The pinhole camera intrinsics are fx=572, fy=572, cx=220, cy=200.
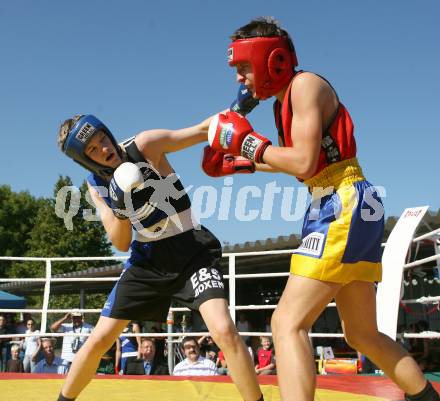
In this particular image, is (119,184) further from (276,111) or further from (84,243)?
(84,243)

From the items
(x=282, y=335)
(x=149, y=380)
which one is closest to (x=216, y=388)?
(x=149, y=380)

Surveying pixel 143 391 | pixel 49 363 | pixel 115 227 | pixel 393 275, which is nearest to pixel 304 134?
pixel 115 227

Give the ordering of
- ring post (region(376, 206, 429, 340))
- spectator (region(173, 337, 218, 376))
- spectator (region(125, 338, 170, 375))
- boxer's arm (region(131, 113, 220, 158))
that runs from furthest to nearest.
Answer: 1. spectator (region(125, 338, 170, 375))
2. spectator (region(173, 337, 218, 376))
3. ring post (region(376, 206, 429, 340))
4. boxer's arm (region(131, 113, 220, 158))

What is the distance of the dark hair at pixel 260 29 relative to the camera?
2.22m

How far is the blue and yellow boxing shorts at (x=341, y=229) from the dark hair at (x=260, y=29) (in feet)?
1.86

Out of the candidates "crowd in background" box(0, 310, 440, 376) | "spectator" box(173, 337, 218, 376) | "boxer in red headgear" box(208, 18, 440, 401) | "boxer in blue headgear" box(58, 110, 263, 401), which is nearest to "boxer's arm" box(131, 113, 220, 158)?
"boxer in blue headgear" box(58, 110, 263, 401)

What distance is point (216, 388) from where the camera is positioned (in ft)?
13.7

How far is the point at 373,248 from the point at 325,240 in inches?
9.2

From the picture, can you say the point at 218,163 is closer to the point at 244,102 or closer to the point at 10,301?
the point at 244,102

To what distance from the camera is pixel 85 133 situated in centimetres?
267

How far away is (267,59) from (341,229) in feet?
2.31

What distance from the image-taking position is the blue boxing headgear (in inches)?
105

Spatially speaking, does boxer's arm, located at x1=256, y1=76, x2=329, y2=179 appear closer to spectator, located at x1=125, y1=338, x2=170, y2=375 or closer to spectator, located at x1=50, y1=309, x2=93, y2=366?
spectator, located at x1=125, y1=338, x2=170, y2=375

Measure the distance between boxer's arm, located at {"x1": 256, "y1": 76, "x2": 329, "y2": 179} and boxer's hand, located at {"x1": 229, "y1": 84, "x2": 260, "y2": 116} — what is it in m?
Result: 0.65
